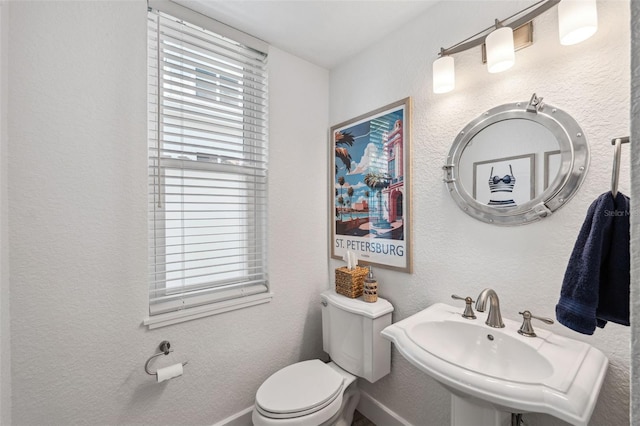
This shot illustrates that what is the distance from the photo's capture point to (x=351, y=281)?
5.41ft

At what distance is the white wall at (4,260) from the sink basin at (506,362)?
1.40m

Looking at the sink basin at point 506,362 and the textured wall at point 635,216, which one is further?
the sink basin at point 506,362

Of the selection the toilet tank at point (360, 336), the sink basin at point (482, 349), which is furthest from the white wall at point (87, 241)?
the sink basin at point (482, 349)

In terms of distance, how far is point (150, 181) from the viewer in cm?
137

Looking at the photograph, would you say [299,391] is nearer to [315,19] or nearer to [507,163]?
[507,163]

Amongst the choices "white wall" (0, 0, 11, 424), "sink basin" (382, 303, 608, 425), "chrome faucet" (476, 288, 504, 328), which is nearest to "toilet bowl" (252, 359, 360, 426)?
"sink basin" (382, 303, 608, 425)

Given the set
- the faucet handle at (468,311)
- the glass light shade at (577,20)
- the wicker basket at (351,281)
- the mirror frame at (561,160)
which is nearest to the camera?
the glass light shade at (577,20)

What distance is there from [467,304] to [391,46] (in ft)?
4.64

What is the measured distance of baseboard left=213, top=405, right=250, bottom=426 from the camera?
1.55m

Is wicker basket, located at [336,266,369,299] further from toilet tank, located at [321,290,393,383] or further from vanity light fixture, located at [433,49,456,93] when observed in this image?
vanity light fixture, located at [433,49,456,93]

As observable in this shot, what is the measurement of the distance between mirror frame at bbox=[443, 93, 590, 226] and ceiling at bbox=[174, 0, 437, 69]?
27.2 inches

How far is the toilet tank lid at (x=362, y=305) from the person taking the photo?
4.86 ft

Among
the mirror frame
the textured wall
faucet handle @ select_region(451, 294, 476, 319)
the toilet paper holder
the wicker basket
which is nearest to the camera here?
the textured wall

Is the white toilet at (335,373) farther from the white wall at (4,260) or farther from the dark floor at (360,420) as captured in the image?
the white wall at (4,260)
